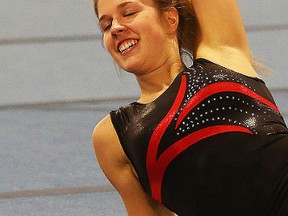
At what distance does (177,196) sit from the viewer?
1388 mm

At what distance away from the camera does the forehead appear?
4.68 feet

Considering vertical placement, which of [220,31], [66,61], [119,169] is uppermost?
[220,31]

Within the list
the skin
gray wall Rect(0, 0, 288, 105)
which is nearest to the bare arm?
the skin

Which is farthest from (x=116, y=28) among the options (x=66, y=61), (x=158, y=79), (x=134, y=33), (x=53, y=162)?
(x=66, y=61)

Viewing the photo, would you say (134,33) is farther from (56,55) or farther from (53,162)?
(56,55)

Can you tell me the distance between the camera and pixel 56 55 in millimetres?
3865

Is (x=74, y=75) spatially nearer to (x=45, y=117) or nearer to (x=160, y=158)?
(x=45, y=117)

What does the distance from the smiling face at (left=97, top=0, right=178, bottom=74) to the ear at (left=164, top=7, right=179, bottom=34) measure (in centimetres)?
1

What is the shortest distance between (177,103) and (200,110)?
0.05 metres

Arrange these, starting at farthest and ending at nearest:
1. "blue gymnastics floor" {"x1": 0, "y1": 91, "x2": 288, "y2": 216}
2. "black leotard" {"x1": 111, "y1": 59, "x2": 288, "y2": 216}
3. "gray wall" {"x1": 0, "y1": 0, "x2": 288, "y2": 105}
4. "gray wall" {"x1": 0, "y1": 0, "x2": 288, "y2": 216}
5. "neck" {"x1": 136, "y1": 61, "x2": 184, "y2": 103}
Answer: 1. "gray wall" {"x1": 0, "y1": 0, "x2": 288, "y2": 105}
2. "gray wall" {"x1": 0, "y1": 0, "x2": 288, "y2": 216}
3. "blue gymnastics floor" {"x1": 0, "y1": 91, "x2": 288, "y2": 216}
4. "neck" {"x1": 136, "y1": 61, "x2": 184, "y2": 103}
5. "black leotard" {"x1": 111, "y1": 59, "x2": 288, "y2": 216}

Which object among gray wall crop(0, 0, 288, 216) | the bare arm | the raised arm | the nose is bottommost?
gray wall crop(0, 0, 288, 216)

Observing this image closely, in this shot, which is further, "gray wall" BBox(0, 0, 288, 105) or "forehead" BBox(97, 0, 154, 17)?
"gray wall" BBox(0, 0, 288, 105)

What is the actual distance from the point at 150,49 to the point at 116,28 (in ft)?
0.26

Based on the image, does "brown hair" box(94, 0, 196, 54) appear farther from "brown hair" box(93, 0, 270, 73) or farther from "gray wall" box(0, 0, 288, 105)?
"gray wall" box(0, 0, 288, 105)
